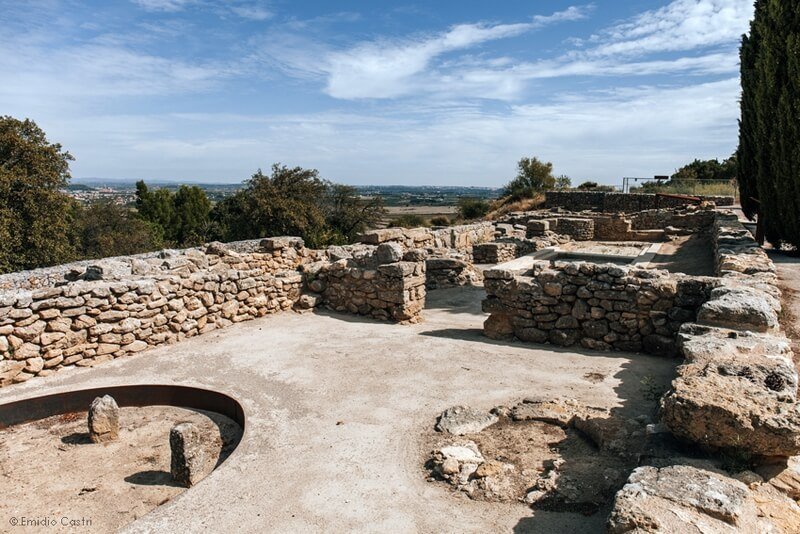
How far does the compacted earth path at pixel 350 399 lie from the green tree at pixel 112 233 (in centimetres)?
2675

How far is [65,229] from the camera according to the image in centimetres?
2325

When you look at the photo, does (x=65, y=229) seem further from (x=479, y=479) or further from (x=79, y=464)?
(x=479, y=479)

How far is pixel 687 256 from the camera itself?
1659cm

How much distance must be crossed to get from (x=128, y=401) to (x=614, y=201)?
30.4 metres

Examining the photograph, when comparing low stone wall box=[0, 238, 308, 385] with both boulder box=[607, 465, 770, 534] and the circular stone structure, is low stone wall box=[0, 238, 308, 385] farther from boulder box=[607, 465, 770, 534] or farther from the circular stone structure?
boulder box=[607, 465, 770, 534]

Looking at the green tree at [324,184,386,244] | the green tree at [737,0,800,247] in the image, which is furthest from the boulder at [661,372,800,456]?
the green tree at [324,184,386,244]

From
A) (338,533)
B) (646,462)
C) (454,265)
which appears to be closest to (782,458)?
(646,462)

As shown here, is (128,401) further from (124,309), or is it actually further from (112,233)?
(112,233)

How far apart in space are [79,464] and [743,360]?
243 inches

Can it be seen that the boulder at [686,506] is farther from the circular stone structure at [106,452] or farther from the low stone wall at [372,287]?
the low stone wall at [372,287]

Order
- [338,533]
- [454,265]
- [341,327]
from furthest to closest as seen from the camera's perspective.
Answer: [454,265] → [341,327] → [338,533]

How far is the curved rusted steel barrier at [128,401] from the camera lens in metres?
5.86

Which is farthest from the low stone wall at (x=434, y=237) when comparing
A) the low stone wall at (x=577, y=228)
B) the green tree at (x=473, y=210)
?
the green tree at (x=473, y=210)

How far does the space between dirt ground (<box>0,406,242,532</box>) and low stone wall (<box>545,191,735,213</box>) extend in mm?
28698
